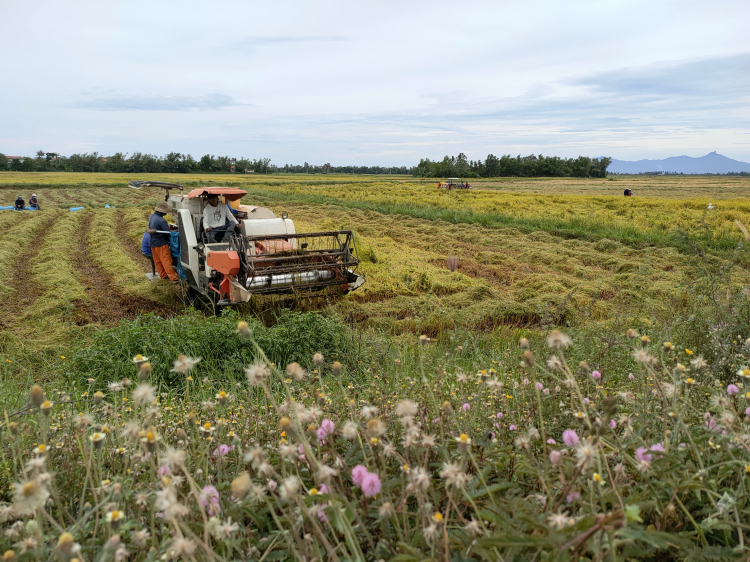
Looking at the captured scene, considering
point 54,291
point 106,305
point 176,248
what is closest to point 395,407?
point 176,248

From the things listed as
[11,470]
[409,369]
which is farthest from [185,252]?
[11,470]

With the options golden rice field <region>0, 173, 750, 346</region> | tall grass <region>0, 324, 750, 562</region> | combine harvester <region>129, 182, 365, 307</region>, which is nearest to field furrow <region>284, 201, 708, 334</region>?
golden rice field <region>0, 173, 750, 346</region>

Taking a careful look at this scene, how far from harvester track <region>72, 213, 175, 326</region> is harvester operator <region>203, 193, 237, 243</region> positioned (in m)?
1.76

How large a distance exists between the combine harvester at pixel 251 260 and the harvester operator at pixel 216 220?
13 cm

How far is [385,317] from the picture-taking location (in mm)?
8773

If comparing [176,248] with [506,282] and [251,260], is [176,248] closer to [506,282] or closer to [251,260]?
[251,260]

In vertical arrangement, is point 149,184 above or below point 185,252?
above

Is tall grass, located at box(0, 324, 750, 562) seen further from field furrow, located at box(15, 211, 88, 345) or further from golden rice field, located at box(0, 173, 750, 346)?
field furrow, located at box(15, 211, 88, 345)

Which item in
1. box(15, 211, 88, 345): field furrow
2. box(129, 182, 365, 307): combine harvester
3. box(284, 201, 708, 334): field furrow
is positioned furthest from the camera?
box(284, 201, 708, 334): field furrow

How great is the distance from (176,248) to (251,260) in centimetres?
294

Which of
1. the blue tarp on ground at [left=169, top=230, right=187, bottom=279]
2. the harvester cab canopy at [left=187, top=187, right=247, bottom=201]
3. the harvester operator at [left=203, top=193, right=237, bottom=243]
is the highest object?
the harvester cab canopy at [left=187, top=187, right=247, bottom=201]

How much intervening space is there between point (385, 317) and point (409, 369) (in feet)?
12.3

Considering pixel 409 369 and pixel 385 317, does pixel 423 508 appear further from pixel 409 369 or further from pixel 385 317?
pixel 385 317

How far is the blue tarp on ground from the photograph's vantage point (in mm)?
9562
